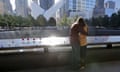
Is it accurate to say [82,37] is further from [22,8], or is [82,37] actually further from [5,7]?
[5,7]

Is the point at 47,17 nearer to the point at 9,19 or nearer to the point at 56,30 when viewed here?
the point at 56,30

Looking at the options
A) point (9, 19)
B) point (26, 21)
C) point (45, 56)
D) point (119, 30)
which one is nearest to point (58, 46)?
point (45, 56)

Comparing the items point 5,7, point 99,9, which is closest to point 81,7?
point 99,9

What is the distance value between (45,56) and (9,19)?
4.20ft

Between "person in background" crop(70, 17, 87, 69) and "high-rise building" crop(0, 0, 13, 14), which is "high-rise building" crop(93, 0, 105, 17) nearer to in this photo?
"person in background" crop(70, 17, 87, 69)

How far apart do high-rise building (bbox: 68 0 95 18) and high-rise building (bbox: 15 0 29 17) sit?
118 cm

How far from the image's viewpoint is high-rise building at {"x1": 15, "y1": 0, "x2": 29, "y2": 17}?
4102mm

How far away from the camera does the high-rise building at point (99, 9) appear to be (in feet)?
15.6

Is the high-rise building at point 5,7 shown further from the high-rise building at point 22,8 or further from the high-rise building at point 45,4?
the high-rise building at point 45,4

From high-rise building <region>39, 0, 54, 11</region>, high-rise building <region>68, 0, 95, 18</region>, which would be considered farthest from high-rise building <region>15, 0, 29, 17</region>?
high-rise building <region>68, 0, 95, 18</region>

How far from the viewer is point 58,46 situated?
407cm

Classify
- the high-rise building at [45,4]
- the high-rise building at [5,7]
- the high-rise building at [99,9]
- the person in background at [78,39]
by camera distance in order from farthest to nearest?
the high-rise building at [99,9] → the high-rise building at [45,4] → the high-rise building at [5,7] → the person in background at [78,39]

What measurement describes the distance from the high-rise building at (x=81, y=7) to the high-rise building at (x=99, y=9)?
12cm

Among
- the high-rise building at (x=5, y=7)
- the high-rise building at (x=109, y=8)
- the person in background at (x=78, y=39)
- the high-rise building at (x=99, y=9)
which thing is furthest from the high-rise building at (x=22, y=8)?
the high-rise building at (x=109, y=8)
